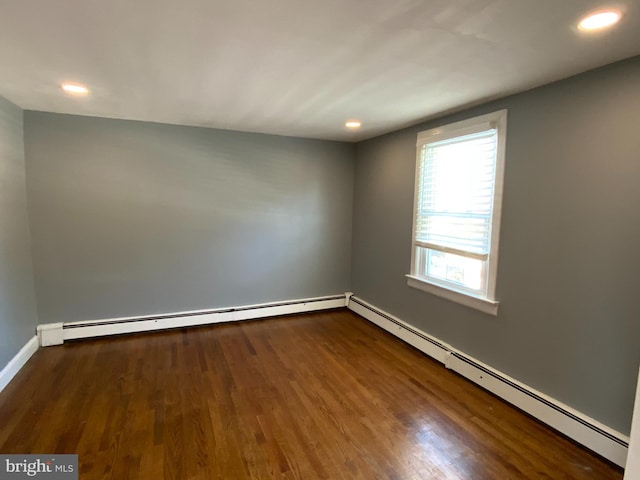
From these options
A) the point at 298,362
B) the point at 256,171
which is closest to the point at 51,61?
the point at 256,171

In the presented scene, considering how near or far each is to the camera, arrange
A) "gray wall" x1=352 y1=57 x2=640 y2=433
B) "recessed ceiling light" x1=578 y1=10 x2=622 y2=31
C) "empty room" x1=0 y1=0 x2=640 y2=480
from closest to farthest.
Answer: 1. "recessed ceiling light" x1=578 y1=10 x2=622 y2=31
2. "empty room" x1=0 y1=0 x2=640 y2=480
3. "gray wall" x1=352 y1=57 x2=640 y2=433

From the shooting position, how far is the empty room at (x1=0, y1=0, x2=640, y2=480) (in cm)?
175

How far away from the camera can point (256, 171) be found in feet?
13.3

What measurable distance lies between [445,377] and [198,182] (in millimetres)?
3177

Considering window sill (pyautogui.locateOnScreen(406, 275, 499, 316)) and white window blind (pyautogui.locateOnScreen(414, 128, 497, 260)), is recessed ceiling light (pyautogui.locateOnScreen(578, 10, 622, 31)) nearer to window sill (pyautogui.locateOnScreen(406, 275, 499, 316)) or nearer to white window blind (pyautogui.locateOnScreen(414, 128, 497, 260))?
white window blind (pyautogui.locateOnScreen(414, 128, 497, 260))

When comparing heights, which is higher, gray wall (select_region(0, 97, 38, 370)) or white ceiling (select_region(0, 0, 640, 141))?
white ceiling (select_region(0, 0, 640, 141))

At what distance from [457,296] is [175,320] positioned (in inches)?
118

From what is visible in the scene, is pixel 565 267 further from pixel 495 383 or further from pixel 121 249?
pixel 121 249

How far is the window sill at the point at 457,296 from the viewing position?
268 cm

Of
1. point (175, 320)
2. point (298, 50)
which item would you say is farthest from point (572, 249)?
point (175, 320)

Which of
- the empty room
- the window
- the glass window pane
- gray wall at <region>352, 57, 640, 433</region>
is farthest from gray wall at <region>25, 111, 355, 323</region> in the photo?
gray wall at <region>352, 57, 640, 433</region>

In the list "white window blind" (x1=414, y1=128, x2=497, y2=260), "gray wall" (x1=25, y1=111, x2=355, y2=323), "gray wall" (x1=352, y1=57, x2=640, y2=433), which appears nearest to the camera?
"gray wall" (x1=352, y1=57, x2=640, y2=433)

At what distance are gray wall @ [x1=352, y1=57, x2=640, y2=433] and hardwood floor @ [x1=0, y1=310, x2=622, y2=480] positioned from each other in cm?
42

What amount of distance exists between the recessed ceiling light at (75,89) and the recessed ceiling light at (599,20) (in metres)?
3.02
